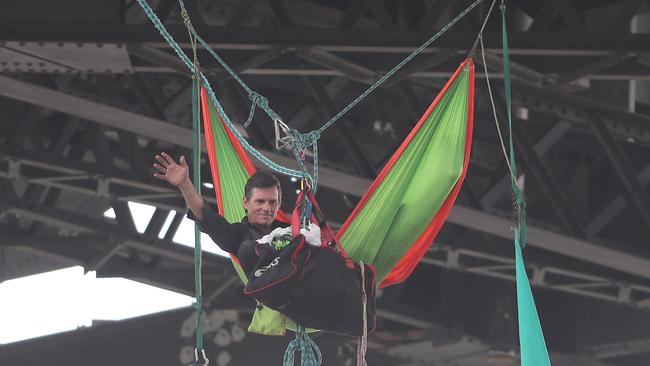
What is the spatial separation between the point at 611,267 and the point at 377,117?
8.08 feet

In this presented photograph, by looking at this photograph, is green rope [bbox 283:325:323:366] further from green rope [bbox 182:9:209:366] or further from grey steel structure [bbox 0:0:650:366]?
grey steel structure [bbox 0:0:650:366]

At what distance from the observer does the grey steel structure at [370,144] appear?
37.9ft

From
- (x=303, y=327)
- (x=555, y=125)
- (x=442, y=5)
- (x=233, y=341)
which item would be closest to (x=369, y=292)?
(x=303, y=327)

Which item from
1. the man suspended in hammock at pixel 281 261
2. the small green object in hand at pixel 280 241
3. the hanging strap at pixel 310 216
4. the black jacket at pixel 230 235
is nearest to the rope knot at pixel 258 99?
the man suspended in hammock at pixel 281 261

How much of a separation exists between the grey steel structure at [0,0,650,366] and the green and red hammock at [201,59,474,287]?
2.03m

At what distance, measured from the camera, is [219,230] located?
826 centimetres

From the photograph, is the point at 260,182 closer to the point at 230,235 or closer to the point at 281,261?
the point at 230,235

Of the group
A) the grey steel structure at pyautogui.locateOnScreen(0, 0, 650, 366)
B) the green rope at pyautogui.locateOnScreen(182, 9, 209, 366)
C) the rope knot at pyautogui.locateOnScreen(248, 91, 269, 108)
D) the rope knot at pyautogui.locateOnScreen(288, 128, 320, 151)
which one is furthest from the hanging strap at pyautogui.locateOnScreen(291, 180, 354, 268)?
the grey steel structure at pyautogui.locateOnScreen(0, 0, 650, 366)

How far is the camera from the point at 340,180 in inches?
514

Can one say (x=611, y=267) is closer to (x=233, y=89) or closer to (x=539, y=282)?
(x=539, y=282)

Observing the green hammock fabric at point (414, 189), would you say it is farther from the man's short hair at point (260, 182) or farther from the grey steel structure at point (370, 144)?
the grey steel structure at point (370, 144)

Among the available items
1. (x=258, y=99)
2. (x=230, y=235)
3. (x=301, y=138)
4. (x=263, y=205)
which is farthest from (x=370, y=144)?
(x=230, y=235)

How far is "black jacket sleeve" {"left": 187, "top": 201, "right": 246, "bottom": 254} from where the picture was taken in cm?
826

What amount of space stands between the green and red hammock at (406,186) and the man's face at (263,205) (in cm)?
47
